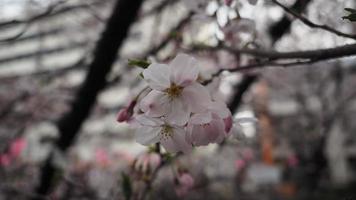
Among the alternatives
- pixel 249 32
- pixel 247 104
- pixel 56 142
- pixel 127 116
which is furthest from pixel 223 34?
pixel 247 104

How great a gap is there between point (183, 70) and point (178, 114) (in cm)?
9

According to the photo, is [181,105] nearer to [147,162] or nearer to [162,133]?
[162,133]

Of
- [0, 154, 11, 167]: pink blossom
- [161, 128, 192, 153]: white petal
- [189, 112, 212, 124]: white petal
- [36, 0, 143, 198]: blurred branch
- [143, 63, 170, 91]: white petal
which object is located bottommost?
[0, 154, 11, 167]: pink blossom

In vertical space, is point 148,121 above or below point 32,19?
above

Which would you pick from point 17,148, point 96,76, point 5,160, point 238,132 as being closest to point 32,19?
point 96,76

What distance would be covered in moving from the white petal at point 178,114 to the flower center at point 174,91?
0.04 feet

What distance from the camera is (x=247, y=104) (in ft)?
16.8

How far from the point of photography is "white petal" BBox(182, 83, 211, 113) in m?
0.88

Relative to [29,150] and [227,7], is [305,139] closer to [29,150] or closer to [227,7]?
[29,150]

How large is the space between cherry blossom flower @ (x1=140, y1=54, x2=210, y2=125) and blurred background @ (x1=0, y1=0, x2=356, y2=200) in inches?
7.9

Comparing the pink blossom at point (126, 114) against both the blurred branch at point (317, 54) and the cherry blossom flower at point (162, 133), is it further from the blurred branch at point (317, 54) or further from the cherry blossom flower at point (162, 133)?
the blurred branch at point (317, 54)

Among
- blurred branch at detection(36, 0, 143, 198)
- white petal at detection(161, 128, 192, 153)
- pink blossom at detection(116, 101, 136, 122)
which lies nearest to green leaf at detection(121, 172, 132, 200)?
pink blossom at detection(116, 101, 136, 122)

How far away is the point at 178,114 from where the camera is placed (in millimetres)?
898

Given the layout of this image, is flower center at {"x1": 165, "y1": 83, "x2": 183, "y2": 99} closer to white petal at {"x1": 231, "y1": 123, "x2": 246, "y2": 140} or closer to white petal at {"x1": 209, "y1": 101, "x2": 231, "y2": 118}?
white petal at {"x1": 209, "y1": 101, "x2": 231, "y2": 118}
